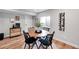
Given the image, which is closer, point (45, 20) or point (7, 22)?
point (45, 20)

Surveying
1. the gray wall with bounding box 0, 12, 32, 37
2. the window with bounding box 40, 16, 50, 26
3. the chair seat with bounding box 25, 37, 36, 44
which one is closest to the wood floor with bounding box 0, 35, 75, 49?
the chair seat with bounding box 25, 37, 36, 44

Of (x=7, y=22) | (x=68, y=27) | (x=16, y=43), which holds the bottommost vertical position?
(x=16, y=43)

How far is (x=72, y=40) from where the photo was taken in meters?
1.82

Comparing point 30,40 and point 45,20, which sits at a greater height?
point 45,20

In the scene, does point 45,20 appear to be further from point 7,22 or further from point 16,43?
point 7,22

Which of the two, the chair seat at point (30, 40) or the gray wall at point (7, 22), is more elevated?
the gray wall at point (7, 22)

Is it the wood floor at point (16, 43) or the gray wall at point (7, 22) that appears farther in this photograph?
the gray wall at point (7, 22)

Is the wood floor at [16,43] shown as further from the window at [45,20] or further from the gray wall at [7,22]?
the window at [45,20]

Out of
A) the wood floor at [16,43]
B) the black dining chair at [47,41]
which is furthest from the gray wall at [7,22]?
the black dining chair at [47,41]

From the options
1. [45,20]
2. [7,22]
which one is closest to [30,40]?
[45,20]

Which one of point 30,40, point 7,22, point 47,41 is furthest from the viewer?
point 7,22
